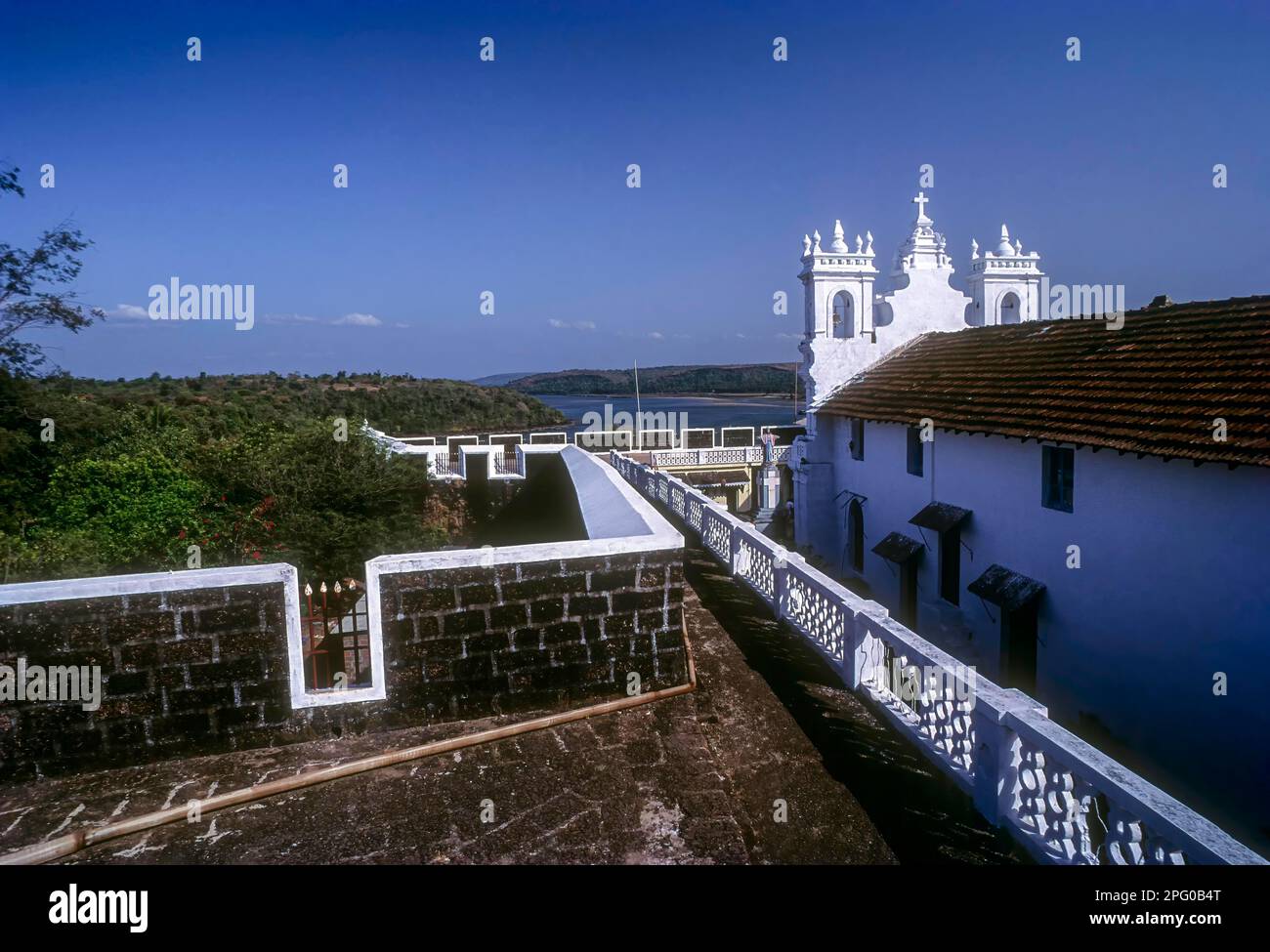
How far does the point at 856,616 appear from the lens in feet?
21.5

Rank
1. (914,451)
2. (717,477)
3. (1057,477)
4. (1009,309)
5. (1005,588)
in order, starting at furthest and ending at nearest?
(717,477)
(1009,309)
(914,451)
(1005,588)
(1057,477)

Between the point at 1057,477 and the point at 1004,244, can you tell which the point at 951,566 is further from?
the point at 1004,244

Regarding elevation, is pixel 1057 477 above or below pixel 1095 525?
above

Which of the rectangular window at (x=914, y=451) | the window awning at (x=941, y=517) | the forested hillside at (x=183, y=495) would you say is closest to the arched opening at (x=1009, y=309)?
the rectangular window at (x=914, y=451)

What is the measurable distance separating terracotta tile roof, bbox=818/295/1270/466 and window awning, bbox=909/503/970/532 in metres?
1.61

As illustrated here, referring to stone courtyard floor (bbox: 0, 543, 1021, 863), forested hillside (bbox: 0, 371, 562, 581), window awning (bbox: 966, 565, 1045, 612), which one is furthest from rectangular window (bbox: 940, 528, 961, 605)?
forested hillside (bbox: 0, 371, 562, 581)

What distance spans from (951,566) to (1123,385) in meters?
4.94

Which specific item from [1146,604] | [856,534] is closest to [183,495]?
[856,534]

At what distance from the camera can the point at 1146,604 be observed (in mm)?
9641

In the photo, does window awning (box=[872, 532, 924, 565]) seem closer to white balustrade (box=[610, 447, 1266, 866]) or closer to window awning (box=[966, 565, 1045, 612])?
window awning (box=[966, 565, 1045, 612])
